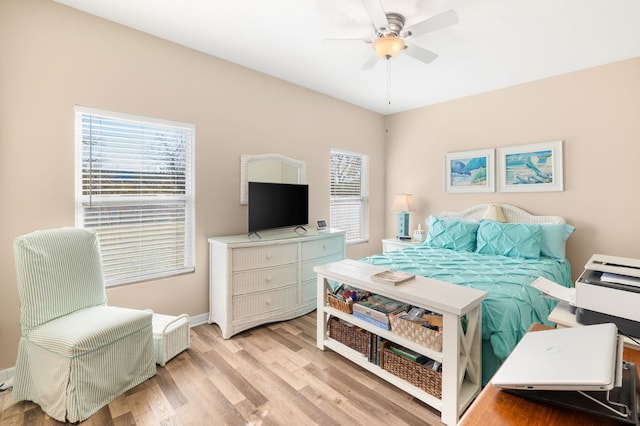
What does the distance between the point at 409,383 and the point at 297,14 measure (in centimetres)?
276

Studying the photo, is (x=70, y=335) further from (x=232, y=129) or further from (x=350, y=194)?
(x=350, y=194)

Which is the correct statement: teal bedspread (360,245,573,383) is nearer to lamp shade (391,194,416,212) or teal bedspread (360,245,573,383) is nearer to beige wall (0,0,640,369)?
Result: lamp shade (391,194,416,212)

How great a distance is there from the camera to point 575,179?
3281 mm

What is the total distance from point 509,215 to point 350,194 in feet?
6.90

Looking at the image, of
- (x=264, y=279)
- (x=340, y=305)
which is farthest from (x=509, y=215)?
(x=264, y=279)

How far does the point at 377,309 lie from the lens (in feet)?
7.07

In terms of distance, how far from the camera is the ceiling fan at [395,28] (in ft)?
6.25

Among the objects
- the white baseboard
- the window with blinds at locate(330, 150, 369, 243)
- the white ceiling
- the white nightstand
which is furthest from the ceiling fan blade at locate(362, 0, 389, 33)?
the white baseboard

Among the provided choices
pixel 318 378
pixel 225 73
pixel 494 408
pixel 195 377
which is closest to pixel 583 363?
pixel 494 408

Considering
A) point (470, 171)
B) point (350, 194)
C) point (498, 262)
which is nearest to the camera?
point (498, 262)

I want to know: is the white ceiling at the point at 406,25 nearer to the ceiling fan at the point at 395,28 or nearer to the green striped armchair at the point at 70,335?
the ceiling fan at the point at 395,28

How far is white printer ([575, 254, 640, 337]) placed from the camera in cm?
110

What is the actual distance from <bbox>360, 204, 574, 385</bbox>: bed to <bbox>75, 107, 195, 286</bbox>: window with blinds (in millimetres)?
1901

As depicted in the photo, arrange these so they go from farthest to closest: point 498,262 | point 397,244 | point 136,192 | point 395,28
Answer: point 397,244
point 498,262
point 136,192
point 395,28
